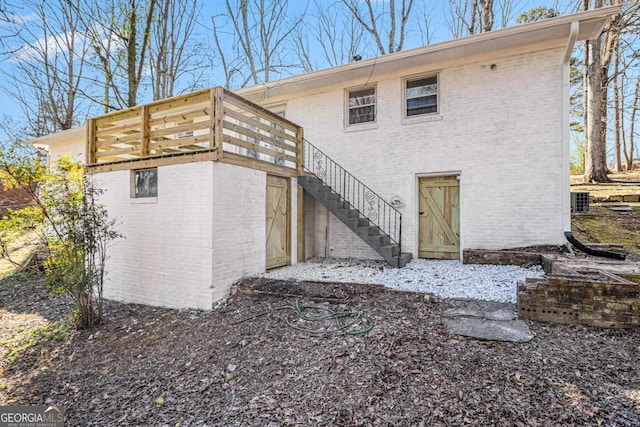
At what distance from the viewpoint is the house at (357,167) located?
567cm

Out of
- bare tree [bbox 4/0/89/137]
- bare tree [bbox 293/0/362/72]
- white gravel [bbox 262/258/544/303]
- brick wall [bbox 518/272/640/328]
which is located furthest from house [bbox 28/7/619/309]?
bare tree [bbox 293/0/362/72]

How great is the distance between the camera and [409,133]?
320 inches

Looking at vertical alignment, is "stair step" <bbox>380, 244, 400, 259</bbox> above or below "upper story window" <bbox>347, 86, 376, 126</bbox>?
below

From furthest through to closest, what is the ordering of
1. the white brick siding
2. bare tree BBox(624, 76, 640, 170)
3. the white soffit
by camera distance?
bare tree BBox(624, 76, 640, 170) < the white soffit < the white brick siding

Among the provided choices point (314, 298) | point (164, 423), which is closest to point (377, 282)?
point (314, 298)

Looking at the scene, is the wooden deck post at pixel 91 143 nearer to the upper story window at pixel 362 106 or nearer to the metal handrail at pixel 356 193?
the metal handrail at pixel 356 193

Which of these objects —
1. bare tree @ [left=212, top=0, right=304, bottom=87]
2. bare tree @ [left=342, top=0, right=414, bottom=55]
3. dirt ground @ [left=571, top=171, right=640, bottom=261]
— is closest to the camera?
dirt ground @ [left=571, top=171, right=640, bottom=261]

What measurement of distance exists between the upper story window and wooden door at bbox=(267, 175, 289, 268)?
9.72ft

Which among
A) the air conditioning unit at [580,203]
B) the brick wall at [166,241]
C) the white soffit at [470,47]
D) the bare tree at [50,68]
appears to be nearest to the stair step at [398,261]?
the brick wall at [166,241]

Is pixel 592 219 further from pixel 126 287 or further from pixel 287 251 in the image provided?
pixel 126 287

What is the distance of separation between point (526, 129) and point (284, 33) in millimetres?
11663

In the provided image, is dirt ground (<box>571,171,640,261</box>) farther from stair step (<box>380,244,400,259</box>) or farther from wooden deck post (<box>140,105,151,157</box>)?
wooden deck post (<box>140,105,151,157</box>)

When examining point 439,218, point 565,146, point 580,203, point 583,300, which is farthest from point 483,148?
point 580,203

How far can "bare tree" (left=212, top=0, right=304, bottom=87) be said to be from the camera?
14.3 m
